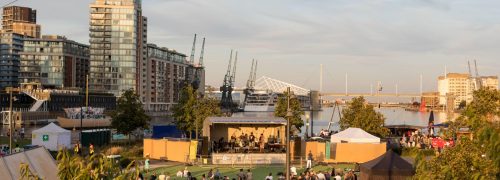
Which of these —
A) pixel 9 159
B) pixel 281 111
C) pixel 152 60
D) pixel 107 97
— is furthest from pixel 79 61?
pixel 9 159

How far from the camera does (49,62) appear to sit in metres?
182

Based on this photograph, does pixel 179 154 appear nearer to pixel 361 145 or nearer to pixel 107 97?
pixel 361 145

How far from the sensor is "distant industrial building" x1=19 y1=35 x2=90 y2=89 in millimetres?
181250

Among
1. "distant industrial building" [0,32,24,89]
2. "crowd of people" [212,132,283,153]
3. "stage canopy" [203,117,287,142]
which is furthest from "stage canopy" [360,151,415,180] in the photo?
"distant industrial building" [0,32,24,89]

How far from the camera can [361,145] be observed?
36.9m

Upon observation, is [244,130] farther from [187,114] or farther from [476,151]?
[476,151]

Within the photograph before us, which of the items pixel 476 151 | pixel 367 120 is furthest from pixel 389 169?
pixel 367 120

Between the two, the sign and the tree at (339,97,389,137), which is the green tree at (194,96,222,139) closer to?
the tree at (339,97,389,137)

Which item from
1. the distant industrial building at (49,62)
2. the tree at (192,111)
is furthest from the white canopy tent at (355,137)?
the distant industrial building at (49,62)

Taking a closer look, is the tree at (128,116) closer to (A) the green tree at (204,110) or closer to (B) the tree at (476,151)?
(A) the green tree at (204,110)

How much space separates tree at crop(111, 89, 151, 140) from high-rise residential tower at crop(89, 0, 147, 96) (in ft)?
402

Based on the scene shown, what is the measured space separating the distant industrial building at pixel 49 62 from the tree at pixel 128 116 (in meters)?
136

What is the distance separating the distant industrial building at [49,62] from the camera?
595 ft

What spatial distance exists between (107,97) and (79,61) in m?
41.0
